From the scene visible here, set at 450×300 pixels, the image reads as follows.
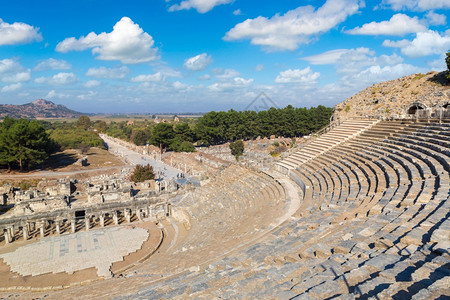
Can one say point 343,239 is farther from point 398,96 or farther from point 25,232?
point 398,96

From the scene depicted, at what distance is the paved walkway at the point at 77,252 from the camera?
15.8m

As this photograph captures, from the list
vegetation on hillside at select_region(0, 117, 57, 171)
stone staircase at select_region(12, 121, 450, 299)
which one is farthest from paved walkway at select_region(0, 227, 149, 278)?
vegetation on hillside at select_region(0, 117, 57, 171)

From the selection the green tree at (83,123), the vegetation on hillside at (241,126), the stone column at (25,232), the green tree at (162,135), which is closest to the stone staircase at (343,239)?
the stone column at (25,232)

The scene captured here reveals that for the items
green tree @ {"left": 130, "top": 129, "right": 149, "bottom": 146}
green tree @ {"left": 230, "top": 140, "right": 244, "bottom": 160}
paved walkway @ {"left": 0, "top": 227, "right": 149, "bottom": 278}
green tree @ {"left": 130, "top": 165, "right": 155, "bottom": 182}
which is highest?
green tree @ {"left": 130, "top": 129, "right": 149, "bottom": 146}

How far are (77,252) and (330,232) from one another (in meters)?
15.7

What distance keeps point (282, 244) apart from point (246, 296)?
9.54ft

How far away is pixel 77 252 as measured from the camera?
1759 cm

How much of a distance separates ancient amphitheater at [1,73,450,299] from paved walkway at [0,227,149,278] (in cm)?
197

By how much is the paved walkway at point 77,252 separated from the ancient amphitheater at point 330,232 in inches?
77.6

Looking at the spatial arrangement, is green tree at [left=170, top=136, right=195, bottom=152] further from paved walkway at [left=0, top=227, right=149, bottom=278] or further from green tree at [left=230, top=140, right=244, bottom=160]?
paved walkway at [left=0, top=227, right=149, bottom=278]

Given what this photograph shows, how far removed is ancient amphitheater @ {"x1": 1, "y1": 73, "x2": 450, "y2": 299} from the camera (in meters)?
5.34

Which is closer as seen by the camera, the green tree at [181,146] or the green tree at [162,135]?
the green tree at [181,146]

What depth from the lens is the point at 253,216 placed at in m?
14.5

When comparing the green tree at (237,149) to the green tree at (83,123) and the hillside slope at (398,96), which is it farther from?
the green tree at (83,123)
